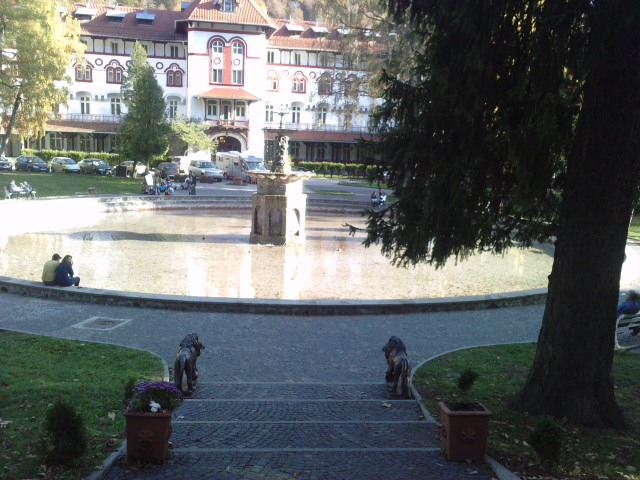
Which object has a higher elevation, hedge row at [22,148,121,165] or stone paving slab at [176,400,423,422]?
hedge row at [22,148,121,165]

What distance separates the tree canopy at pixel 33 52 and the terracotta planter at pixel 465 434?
3803cm

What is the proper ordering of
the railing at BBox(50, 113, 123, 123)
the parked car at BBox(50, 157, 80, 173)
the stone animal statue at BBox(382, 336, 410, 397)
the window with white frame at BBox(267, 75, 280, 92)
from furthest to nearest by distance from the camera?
the window with white frame at BBox(267, 75, 280, 92) → the railing at BBox(50, 113, 123, 123) → the parked car at BBox(50, 157, 80, 173) → the stone animal statue at BBox(382, 336, 410, 397)

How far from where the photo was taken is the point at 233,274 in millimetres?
16391

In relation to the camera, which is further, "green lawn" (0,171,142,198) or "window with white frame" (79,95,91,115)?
"window with white frame" (79,95,91,115)

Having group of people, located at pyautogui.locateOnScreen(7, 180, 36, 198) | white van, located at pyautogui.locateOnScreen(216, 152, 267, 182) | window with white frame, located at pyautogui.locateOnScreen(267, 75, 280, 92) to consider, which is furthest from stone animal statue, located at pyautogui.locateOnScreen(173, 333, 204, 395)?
window with white frame, located at pyautogui.locateOnScreen(267, 75, 280, 92)

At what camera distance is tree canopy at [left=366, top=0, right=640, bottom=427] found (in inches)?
249

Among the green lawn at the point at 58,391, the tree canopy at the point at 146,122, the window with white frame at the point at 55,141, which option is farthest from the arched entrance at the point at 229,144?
the green lawn at the point at 58,391

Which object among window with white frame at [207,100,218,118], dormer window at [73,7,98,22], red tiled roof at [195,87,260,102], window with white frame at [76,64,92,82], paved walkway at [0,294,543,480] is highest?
dormer window at [73,7,98,22]

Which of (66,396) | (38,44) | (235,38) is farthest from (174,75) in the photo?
(66,396)

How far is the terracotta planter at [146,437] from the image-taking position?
514 centimetres

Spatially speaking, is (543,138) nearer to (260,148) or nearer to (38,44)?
(38,44)

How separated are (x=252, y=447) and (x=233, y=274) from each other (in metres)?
10.9

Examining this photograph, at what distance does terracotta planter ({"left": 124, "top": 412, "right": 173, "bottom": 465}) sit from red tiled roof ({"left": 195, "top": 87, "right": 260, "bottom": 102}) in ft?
184

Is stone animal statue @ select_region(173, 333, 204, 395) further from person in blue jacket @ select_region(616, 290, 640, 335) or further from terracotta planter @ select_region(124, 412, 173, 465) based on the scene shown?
person in blue jacket @ select_region(616, 290, 640, 335)
